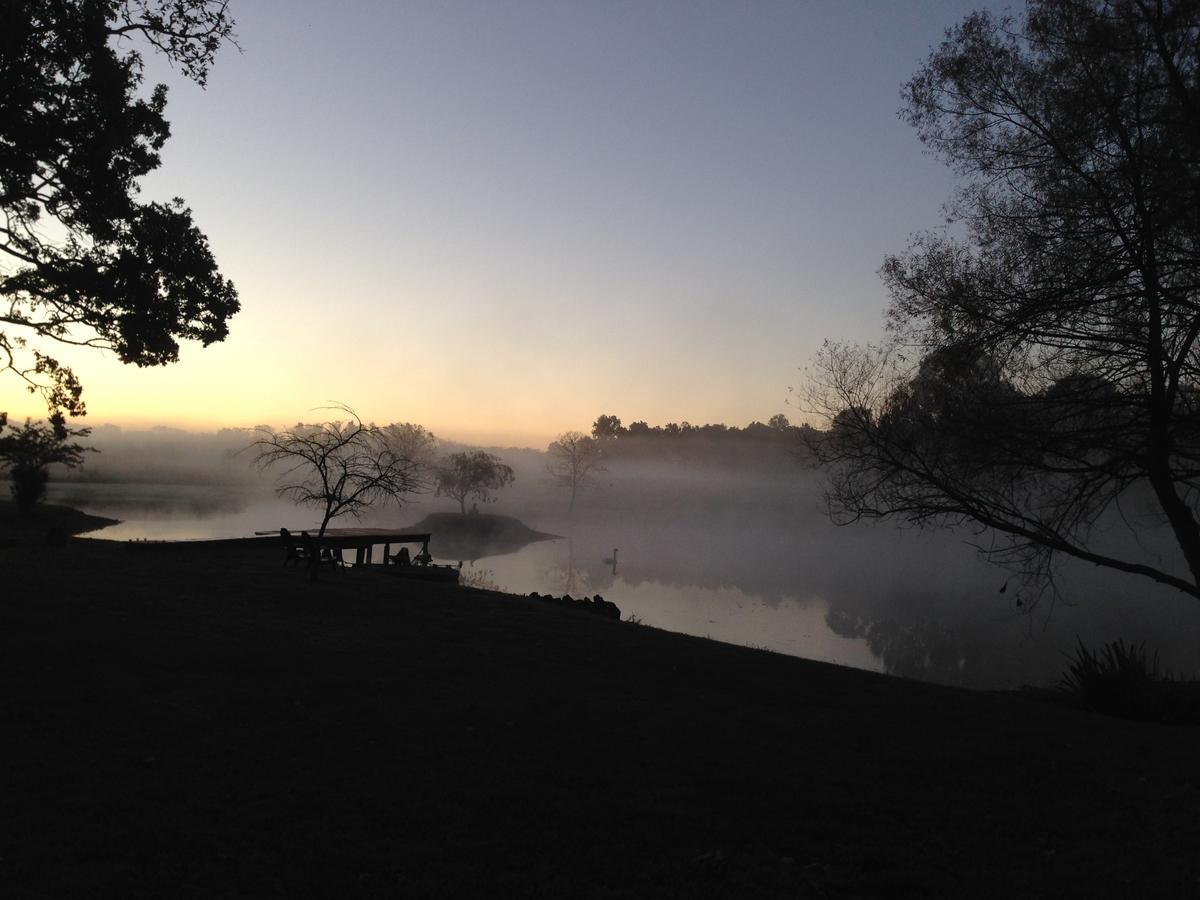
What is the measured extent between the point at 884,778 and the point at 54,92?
15.8m

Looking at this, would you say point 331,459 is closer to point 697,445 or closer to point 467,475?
point 467,475

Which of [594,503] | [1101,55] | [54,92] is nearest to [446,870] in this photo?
[1101,55]

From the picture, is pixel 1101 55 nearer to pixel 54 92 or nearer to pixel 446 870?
pixel 446 870

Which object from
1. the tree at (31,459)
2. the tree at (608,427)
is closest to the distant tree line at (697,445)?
the tree at (608,427)

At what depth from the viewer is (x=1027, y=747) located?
8.34 metres

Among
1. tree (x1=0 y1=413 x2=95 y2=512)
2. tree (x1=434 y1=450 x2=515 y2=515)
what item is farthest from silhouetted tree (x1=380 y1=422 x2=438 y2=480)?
tree (x1=0 y1=413 x2=95 y2=512)

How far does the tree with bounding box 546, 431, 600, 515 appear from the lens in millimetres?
93938

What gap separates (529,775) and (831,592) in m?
46.7

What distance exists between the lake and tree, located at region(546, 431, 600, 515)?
6.33 m

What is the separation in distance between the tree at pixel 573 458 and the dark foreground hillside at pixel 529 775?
3216 inches

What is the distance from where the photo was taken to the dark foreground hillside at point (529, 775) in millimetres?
4918

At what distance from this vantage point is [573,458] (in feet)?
310

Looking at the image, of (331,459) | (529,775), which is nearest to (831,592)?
(331,459)

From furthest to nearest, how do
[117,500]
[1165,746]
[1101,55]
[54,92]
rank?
[117,500] → [54,92] → [1101,55] → [1165,746]
